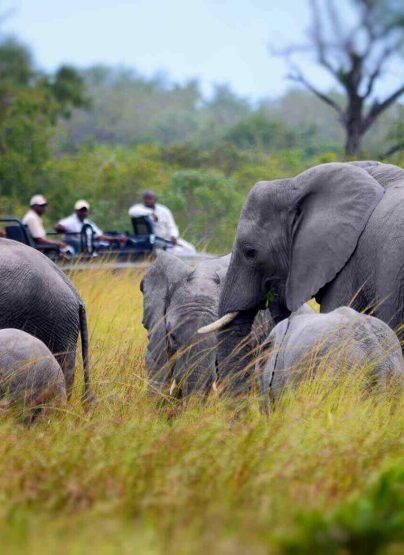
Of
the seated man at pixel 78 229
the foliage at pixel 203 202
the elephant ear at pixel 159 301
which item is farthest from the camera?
the foliage at pixel 203 202

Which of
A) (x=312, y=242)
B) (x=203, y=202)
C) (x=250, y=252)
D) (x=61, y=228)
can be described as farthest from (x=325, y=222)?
(x=203, y=202)

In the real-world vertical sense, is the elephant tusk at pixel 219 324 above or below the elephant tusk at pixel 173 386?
above

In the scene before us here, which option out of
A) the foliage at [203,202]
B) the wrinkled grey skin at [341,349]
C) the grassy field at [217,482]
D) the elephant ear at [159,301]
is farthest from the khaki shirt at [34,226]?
the grassy field at [217,482]

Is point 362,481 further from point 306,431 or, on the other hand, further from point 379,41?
point 379,41

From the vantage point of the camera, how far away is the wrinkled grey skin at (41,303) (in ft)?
21.5

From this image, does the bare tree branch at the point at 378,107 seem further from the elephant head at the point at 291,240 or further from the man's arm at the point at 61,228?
the elephant head at the point at 291,240

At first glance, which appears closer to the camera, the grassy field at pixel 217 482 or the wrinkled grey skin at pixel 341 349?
the grassy field at pixel 217 482

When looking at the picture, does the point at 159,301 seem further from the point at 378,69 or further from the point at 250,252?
the point at 378,69

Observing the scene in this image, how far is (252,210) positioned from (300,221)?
0.27 meters

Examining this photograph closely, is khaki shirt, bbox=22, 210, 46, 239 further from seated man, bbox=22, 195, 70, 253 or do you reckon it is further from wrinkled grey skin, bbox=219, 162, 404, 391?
wrinkled grey skin, bbox=219, 162, 404, 391

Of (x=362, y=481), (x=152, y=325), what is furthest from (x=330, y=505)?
(x=152, y=325)

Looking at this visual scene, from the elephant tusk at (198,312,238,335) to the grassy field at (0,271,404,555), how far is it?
3.89ft

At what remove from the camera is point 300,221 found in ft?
23.2

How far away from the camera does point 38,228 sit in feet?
47.0
